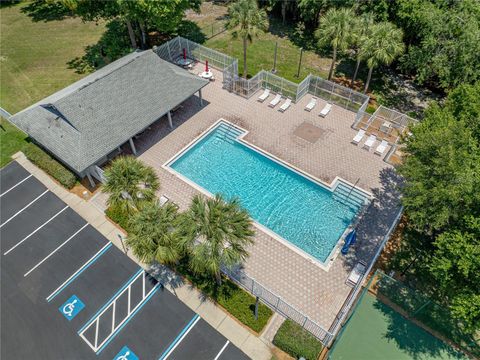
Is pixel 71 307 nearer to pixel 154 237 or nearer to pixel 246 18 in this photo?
pixel 154 237

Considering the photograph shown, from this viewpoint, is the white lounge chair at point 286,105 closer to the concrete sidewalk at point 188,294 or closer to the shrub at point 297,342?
the concrete sidewalk at point 188,294

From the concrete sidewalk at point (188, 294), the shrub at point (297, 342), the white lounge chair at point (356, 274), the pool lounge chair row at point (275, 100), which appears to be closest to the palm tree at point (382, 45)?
the pool lounge chair row at point (275, 100)

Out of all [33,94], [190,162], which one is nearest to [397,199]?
[190,162]

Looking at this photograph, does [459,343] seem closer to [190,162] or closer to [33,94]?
[190,162]

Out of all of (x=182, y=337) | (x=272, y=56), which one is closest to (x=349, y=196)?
(x=182, y=337)

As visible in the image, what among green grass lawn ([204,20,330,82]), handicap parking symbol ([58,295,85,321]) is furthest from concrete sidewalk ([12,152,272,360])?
green grass lawn ([204,20,330,82])
